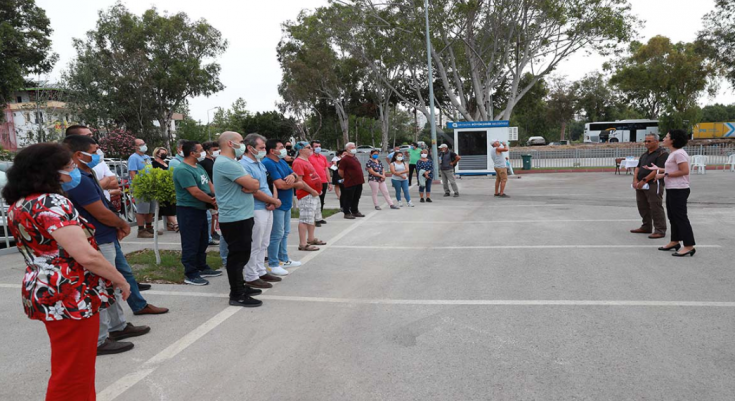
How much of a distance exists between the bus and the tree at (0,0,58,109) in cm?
5009

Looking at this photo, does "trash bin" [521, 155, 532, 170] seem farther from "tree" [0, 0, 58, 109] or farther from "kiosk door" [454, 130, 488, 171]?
"tree" [0, 0, 58, 109]

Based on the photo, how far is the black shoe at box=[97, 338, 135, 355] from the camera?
3.88m

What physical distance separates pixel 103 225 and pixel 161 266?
276 centimetres

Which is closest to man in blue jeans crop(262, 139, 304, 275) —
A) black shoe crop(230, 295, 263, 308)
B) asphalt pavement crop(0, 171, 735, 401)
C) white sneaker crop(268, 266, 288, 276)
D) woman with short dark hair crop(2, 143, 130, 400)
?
white sneaker crop(268, 266, 288, 276)

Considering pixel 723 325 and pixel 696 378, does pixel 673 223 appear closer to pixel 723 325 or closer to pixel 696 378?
pixel 723 325

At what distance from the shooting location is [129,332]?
4227mm

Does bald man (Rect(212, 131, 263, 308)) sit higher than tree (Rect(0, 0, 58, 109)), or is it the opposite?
tree (Rect(0, 0, 58, 109))

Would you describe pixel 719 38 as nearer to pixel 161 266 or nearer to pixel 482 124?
pixel 482 124

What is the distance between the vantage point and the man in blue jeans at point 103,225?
368cm

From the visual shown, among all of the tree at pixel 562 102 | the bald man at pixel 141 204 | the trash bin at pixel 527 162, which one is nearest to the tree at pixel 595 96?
the tree at pixel 562 102

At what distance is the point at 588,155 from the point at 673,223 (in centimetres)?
2323

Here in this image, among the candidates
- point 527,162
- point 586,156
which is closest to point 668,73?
point 586,156

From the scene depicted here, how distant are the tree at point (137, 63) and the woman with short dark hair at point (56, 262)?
119ft

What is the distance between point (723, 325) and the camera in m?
4.20
